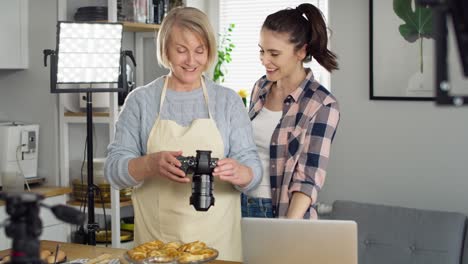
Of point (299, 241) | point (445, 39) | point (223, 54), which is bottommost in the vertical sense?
point (299, 241)

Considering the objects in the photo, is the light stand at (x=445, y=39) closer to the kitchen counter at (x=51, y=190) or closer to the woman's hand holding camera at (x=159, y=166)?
the woman's hand holding camera at (x=159, y=166)

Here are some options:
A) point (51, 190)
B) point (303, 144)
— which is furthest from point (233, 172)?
point (51, 190)

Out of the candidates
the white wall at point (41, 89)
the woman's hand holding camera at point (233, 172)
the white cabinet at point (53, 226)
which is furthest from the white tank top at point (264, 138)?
the white wall at point (41, 89)

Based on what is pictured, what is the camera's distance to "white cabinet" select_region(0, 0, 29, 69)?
4.19 m

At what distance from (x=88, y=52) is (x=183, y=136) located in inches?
56.0

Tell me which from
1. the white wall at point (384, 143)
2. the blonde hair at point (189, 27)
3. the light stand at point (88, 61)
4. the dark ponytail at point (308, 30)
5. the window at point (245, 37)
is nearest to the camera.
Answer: the blonde hair at point (189, 27)

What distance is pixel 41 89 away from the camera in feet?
14.1

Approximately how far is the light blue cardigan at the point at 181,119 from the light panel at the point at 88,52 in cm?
128

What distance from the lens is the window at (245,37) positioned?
4.46 m

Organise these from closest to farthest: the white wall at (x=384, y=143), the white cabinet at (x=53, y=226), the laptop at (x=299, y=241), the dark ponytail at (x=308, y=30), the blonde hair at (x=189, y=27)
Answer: the laptop at (x=299, y=241), the blonde hair at (x=189, y=27), the dark ponytail at (x=308, y=30), the white wall at (x=384, y=143), the white cabinet at (x=53, y=226)

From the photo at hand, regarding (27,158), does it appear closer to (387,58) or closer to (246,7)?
(246,7)

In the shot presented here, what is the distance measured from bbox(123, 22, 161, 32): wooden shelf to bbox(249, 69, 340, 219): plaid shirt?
67.7 inches

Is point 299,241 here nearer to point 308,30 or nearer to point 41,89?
point 308,30

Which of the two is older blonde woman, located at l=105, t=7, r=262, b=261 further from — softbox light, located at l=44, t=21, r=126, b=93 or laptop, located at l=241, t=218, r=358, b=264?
softbox light, located at l=44, t=21, r=126, b=93
